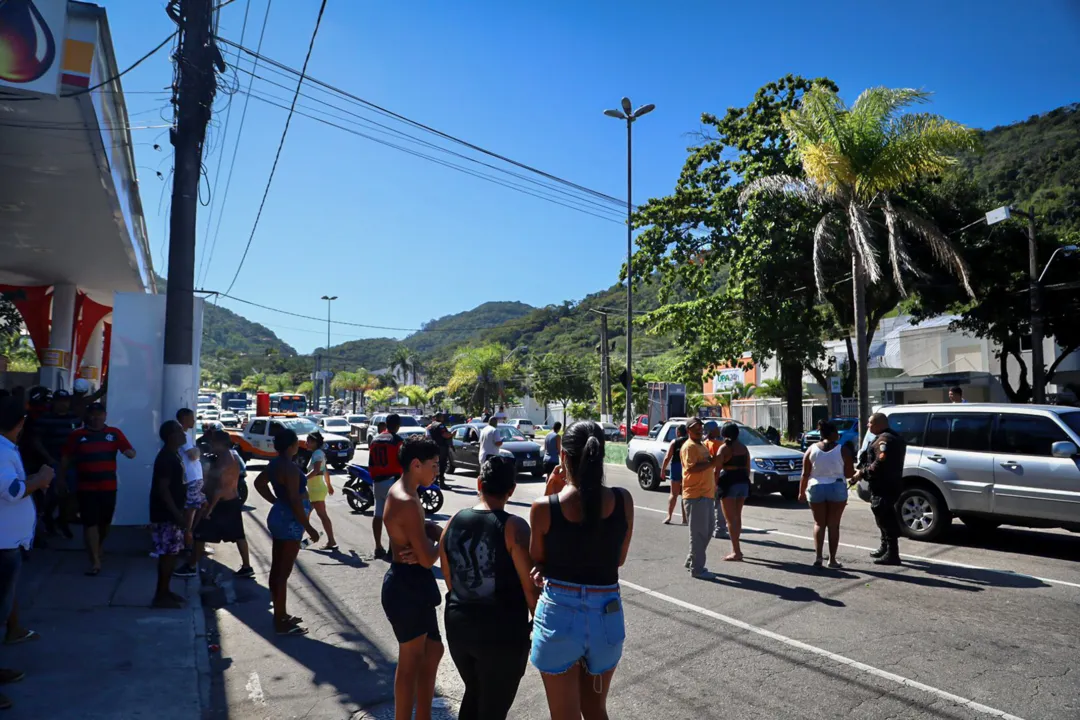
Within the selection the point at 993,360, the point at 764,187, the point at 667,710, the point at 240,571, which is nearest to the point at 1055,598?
the point at 667,710

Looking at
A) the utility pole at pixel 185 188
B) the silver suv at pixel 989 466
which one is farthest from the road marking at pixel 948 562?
the utility pole at pixel 185 188

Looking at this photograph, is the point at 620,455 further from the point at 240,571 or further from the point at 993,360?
the point at 993,360

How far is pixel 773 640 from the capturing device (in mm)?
5902

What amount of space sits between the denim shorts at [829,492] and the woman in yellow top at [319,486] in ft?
20.5

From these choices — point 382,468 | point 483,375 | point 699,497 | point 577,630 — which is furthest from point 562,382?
point 577,630

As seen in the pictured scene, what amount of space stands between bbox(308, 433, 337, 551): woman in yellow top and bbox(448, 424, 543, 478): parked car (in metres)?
7.53

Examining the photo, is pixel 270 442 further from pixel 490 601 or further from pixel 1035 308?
pixel 1035 308

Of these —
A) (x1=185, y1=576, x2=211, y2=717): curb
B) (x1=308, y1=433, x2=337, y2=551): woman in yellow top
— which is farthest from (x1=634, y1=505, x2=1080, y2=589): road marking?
(x1=185, y1=576, x2=211, y2=717): curb

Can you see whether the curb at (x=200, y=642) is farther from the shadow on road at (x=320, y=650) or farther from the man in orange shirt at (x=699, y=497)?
the man in orange shirt at (x=699, y=497)

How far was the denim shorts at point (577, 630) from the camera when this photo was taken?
3.26 metres

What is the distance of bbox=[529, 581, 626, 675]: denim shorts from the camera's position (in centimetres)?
326

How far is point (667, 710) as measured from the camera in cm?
462

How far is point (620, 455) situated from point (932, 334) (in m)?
24.4

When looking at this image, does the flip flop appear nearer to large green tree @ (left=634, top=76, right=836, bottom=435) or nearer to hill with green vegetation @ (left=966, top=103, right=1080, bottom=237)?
large green tree @ (left=634, top=76, right=836, bottom=435)
